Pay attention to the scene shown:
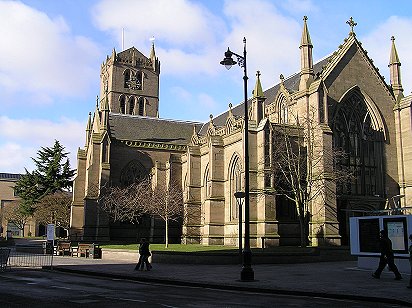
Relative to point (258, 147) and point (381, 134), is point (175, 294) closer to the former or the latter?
point (258, 147)

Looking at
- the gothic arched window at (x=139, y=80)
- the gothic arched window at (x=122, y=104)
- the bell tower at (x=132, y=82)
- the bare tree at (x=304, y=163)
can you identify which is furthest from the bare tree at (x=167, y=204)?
the gothic arched window at (x=139, y=80)

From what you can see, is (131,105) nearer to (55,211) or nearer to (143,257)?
(55,211)

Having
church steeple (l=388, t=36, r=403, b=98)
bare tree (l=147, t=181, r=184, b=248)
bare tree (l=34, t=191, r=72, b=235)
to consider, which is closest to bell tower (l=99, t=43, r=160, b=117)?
bare tree (l=34, t=191, r=72, b=235)

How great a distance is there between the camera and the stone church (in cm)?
3791

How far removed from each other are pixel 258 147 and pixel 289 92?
8.66 metres

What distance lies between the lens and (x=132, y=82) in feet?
259

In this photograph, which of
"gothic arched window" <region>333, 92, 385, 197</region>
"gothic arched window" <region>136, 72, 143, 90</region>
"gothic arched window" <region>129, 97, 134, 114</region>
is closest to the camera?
"gothic arched window" <region>333, 92, 385, 197</region>

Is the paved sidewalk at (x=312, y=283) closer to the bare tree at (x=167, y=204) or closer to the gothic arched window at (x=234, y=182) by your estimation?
the gothic arched window at (x=234, y=182)

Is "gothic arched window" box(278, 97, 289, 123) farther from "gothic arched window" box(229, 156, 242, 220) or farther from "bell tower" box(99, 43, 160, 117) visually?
"bell tower" box(99, 43, 160, 117)

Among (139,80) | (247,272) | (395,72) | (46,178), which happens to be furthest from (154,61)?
(247,272)

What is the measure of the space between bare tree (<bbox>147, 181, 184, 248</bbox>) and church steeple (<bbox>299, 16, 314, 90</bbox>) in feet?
56.0

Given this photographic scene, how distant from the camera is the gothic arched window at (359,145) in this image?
1613 inches

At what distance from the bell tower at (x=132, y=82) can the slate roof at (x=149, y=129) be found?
1389 centimetres

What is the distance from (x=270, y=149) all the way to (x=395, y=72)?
16.5 metres
